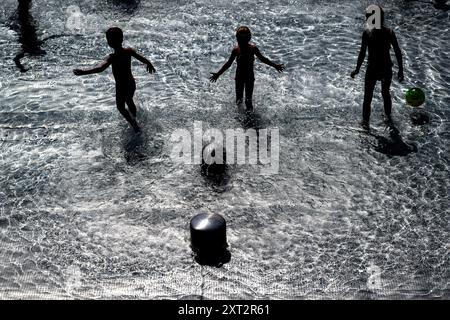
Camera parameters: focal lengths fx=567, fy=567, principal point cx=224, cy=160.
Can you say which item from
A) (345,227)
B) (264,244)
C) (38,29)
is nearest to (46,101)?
(38,29)

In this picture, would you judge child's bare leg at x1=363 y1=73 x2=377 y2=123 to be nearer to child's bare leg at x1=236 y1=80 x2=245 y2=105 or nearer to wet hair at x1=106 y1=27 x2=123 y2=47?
child's bare leg at x1=236 y1=80 x2=245 y2=105

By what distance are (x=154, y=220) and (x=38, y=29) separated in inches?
268

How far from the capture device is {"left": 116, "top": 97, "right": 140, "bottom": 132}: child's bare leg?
29.2ft

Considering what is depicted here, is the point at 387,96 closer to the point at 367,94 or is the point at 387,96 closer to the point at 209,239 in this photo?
the point at 367,94

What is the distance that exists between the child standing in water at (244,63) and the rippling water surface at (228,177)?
392 mm

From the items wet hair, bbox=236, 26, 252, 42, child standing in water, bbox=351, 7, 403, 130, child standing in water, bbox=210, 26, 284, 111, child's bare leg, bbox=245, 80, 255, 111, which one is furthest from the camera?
child's bare leg, bbox=245, 80, 255, 111

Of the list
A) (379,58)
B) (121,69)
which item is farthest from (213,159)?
(379,58)

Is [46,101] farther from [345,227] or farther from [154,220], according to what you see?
[345,227]

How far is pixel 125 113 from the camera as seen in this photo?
898 centimetres

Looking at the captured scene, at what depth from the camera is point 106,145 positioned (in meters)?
8.88

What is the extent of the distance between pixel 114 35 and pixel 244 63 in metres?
2.11

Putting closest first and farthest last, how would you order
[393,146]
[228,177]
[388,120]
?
[228,177]
[393,146]
[388,120]

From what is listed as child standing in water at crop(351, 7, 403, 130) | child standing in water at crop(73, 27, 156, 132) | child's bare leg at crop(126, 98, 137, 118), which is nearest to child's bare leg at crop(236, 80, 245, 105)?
child standing in water at crop(73, 27, 156, 132)

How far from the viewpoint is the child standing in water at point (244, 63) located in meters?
8.84
